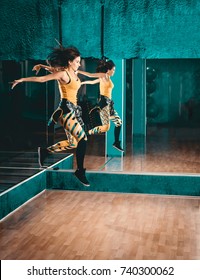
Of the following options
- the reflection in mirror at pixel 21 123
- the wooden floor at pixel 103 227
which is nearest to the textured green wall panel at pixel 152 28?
the reflection in mirror at pixel 21 123

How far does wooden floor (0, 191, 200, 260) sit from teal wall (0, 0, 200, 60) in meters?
2.13

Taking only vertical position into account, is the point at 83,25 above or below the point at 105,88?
above

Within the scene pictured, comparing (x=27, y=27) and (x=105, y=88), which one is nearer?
(x=27, y=27)

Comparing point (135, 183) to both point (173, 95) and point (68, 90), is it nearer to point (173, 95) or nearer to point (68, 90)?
point (68, 90)

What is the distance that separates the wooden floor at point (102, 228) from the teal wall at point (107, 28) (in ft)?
7.00

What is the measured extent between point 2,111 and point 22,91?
3.18 feet

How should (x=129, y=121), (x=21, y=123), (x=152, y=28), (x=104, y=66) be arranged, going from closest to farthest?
(x=152, y=28) → (x=104, y=66) → (x=21, y=123) → (x=129, y=121)

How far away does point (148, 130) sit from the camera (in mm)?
15750

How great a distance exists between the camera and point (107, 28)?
6688 mm

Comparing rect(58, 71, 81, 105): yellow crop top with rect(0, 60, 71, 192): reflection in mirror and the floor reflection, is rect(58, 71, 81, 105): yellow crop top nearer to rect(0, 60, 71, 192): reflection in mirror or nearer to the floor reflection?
the floor reflection

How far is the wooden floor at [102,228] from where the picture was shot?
4855 mm

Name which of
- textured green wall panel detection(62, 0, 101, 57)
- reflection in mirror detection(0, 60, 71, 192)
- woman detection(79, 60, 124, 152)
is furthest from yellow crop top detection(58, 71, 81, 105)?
reflection in mirror detection(0, 60, 71, 192)

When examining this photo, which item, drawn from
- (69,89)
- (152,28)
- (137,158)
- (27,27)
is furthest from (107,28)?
(137,158)

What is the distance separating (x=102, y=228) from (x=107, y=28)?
9.19 feet
